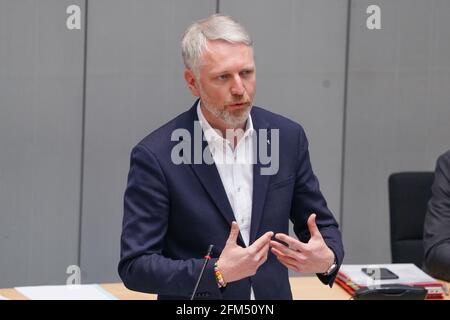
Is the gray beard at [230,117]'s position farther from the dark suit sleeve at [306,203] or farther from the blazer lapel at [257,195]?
the dark suit sleeve at [306,203]

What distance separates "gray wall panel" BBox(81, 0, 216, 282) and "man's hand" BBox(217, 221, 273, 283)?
2742 millimetres

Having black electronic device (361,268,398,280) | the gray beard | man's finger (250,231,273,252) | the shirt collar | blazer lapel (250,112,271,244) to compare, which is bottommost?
black electronic device (361,268,398,280)

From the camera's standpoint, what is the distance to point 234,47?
2.08 m

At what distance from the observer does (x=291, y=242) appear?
1983 mm

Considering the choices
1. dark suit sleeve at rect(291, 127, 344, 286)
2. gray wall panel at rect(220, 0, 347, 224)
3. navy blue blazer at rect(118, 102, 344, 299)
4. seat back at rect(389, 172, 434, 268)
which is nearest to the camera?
navy blue blazer at rect(118, 102, 344, 299)

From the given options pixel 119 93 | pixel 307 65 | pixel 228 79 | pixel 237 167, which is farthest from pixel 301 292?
pixel 307 65

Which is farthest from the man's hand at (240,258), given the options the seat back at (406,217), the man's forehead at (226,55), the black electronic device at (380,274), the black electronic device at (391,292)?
the seat back at (406,217)

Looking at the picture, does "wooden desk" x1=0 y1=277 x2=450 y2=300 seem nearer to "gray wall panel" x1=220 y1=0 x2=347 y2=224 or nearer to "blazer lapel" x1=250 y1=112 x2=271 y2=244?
"blazer lapel" x1=250 y1=112 x2=271 y2=244

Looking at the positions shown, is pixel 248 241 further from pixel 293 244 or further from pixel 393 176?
pixel 393 176

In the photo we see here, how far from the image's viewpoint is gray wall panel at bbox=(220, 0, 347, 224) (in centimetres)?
473

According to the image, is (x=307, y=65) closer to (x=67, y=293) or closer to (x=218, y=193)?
(x=67, y=293)

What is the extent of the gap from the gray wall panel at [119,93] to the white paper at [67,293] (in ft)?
5.76

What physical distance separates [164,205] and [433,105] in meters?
3.29

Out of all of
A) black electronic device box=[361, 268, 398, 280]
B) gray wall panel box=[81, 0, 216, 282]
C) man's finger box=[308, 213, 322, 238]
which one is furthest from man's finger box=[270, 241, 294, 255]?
gray wall panel box=[81, 0, 216, 282]
